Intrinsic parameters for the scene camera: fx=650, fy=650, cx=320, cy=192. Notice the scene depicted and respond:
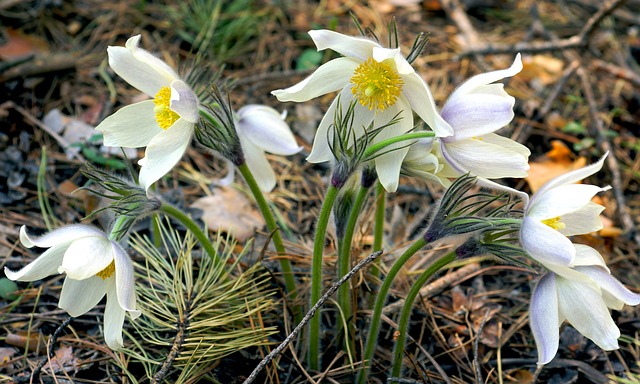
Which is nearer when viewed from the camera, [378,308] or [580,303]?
[580,303]

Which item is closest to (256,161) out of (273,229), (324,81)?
(273,229)

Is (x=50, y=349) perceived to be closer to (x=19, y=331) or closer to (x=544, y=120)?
(x=19, y=331)

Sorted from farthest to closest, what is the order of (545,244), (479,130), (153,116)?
(153,116) → (479,130) → (545,244)

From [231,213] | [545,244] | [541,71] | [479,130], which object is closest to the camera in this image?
[545,244]

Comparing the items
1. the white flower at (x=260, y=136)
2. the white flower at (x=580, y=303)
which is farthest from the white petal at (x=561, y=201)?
the white flower at (x=260, y=136)

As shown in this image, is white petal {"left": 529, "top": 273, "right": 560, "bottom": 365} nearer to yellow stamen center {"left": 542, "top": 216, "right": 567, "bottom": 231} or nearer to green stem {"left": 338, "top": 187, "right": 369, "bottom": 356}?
yellow stamen center {"left": 542, "top": 216, "right": 567, "bottom": 231}

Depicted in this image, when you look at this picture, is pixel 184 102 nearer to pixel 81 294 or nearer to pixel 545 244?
pixel 81 294

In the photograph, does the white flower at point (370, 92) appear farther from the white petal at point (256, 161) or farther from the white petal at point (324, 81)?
the white petal at point (256, 161)

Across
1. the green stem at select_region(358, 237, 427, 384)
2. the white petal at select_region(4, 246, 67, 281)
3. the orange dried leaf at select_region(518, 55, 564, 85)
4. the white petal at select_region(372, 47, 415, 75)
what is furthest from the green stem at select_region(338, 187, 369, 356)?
the orange dried leaf at select_region(518, 55, 564, 85)
